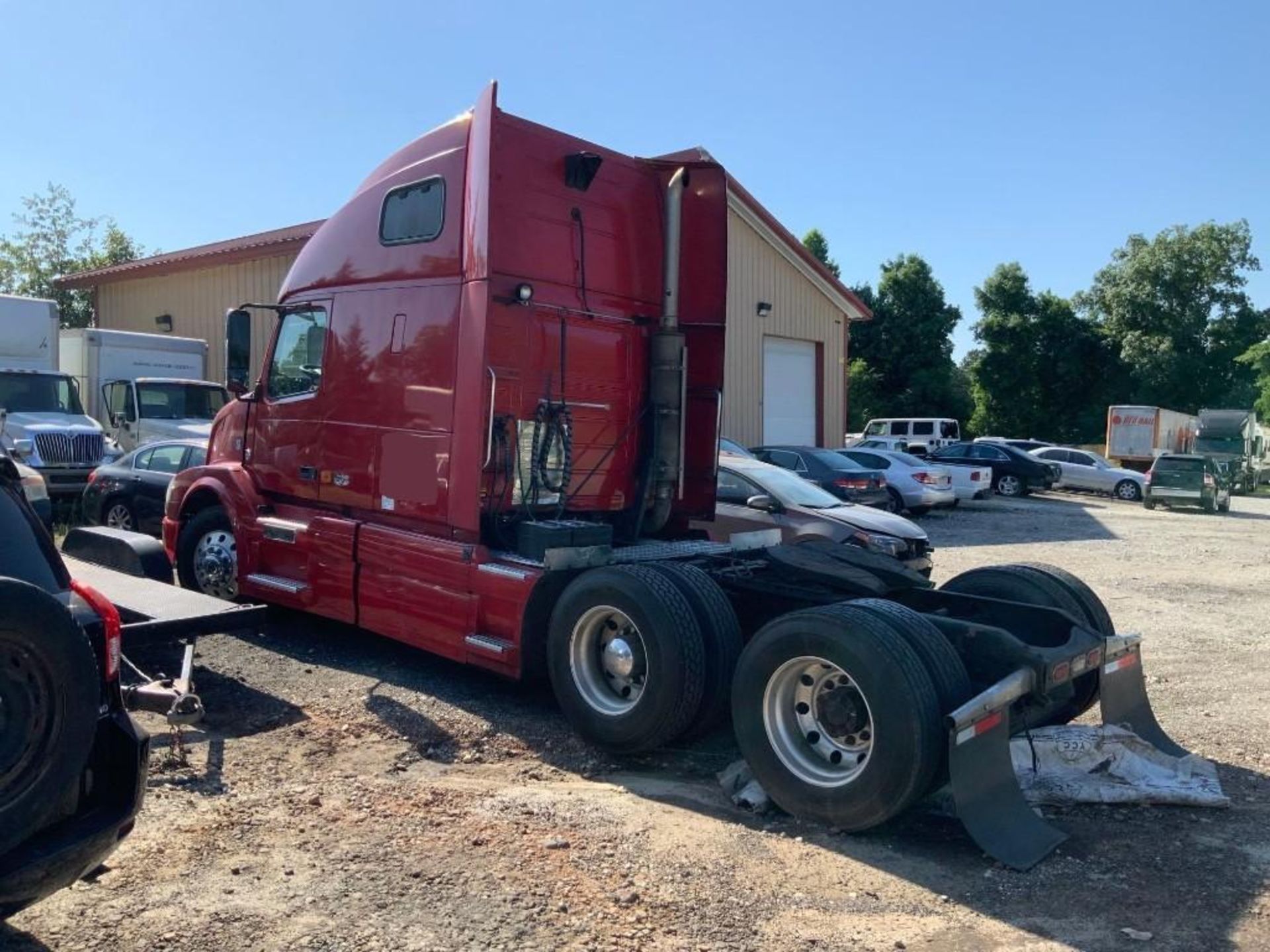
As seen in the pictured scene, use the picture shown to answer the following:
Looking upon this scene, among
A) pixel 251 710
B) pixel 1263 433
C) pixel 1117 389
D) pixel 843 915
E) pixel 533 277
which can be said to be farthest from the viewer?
pixel 1117 389

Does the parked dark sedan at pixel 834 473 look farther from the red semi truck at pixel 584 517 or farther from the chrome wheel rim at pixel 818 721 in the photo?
the chrome wheel rim at pixel 818 721

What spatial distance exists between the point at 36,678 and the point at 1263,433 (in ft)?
161

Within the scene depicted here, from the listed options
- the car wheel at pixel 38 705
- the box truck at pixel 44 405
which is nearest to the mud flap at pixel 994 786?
the car wheel at pixel 38 705

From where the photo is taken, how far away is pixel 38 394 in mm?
16672

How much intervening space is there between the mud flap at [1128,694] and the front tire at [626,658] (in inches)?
81.0

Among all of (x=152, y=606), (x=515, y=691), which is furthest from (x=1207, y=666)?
(x=152, y=606)

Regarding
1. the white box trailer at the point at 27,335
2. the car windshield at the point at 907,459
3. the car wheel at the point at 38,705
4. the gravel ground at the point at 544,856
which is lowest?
the gravel ground at the point at 544,856

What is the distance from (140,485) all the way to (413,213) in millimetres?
7009

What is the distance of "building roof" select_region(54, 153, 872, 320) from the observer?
2158 cm

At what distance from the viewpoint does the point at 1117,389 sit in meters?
49.3

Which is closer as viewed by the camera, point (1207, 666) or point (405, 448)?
point (405, 448)

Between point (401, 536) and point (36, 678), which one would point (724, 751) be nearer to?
point (401, 536)

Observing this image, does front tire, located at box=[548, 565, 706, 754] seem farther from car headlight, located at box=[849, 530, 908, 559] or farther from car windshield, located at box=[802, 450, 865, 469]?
car windshield, located at box=[802, 450, 865, 469]

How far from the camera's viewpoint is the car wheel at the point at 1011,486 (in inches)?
1154
